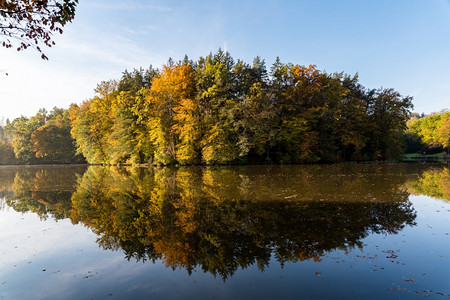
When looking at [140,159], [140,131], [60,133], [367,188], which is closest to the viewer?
A: [367,188]

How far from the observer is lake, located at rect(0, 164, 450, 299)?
16.0 ft

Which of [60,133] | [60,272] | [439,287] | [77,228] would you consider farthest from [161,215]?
[60,133]

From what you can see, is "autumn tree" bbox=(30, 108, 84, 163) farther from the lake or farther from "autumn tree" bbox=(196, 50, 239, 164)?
the lake

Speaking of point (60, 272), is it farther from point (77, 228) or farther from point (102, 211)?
point (102, 211)

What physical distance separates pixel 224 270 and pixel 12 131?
3218 inches

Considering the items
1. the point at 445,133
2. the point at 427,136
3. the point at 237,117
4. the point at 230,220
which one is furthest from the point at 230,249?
the point at 427,136

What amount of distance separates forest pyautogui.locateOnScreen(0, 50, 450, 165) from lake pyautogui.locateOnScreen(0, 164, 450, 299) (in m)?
24.9

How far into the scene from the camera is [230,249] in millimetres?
6598

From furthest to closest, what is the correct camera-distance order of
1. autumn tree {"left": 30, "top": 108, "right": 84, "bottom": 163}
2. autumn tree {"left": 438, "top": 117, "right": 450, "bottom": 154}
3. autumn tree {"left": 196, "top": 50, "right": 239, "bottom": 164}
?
autumn tree {"left": 438, "top": 117, "right": 450, "bottom": 154} → autumn tree {"left": 30, "top": 108, "right": 84, "bottom": 163} → autumn tree {"left": 196, "top": 50, "right": 239, "bottom": 164}

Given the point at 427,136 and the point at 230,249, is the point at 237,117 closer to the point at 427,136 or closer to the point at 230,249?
the point at 230,249

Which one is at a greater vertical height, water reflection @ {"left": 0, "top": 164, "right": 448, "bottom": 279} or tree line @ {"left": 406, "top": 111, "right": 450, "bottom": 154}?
tree line @ {"left": 406, "top": 111, "right": 450, "bottom": 154}

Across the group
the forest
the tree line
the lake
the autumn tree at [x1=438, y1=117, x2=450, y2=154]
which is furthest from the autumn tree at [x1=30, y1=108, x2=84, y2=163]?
the tree line

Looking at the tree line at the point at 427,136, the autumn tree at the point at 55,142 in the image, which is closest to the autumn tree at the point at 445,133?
the tree line at the point at 427,136

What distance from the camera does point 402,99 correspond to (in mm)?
47625
